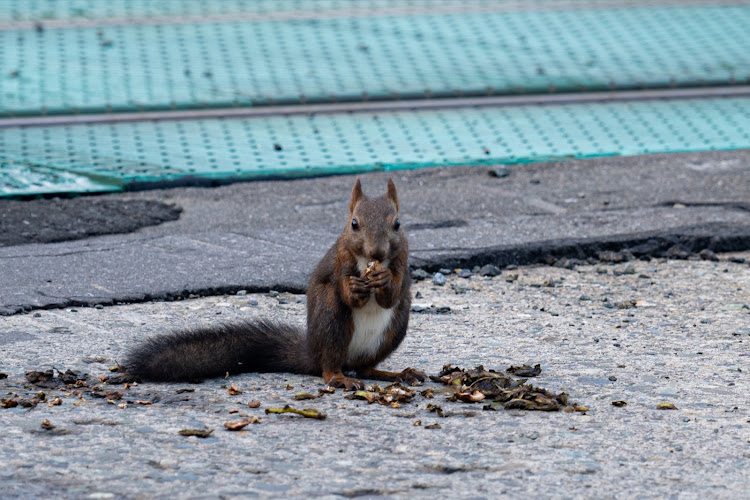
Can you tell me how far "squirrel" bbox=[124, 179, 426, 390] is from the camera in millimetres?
3557

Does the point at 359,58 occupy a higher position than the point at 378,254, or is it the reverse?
the point at 359,58

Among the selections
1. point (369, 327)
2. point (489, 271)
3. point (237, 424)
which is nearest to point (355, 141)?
point (489, 271)

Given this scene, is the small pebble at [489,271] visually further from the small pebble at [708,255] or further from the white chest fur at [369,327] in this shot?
the white chest fur at [369,327]

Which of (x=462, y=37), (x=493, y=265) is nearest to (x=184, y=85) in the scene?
(x=462, y=37)

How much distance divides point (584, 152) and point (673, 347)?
2714mm

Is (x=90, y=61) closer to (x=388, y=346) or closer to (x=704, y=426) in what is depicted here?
(x=388, y=346)

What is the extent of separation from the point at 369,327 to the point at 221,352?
463 millimetres

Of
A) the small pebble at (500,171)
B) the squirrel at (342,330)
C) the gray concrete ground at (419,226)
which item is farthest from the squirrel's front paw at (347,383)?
the small pebble at (500,171)

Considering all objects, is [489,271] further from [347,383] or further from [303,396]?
[303,396]

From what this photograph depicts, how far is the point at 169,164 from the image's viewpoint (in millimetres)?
6191

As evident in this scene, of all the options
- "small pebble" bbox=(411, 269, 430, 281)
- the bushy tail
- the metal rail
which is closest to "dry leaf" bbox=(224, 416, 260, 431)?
the bushy tail

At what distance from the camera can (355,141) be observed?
21.6 feet

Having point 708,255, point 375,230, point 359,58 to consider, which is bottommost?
point 708,255

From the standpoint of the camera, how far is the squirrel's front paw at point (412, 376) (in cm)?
356
